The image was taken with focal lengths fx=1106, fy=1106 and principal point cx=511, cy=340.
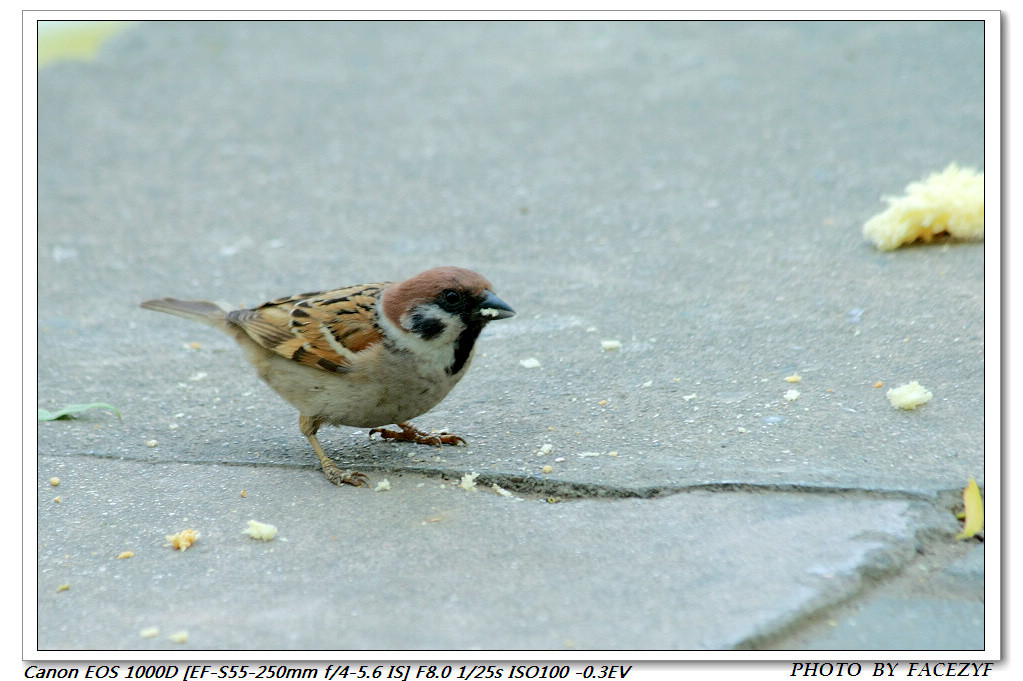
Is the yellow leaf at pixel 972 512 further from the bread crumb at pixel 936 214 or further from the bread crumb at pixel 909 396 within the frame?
the bread crumb at pixel 936 214

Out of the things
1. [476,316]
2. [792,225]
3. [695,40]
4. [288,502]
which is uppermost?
[695,40]

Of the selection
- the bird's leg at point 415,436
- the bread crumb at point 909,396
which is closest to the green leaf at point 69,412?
the bird's leg at point 415,436

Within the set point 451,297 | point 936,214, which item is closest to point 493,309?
point 451,297

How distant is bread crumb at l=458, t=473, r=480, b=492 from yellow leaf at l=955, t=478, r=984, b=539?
1.45 meters

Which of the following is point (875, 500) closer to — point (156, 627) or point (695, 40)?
point (156, 627)

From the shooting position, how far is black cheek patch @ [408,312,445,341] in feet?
12.3

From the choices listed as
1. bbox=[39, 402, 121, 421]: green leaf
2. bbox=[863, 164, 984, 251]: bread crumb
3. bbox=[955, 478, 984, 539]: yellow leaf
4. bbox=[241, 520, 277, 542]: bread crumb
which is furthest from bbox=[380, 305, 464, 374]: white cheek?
bbox=[863, 164, 984, 251]: bread crumb

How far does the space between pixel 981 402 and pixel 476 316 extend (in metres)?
1.72

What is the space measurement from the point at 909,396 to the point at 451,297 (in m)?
1.59

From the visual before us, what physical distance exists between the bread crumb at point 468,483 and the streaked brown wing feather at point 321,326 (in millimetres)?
575

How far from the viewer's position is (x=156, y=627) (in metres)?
2.85

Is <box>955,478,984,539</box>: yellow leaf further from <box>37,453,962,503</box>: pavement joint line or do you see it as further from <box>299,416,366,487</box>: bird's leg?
<box>299,416,366,487</box>: bird's leg

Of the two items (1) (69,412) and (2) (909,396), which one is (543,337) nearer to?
(2) (909,396)
